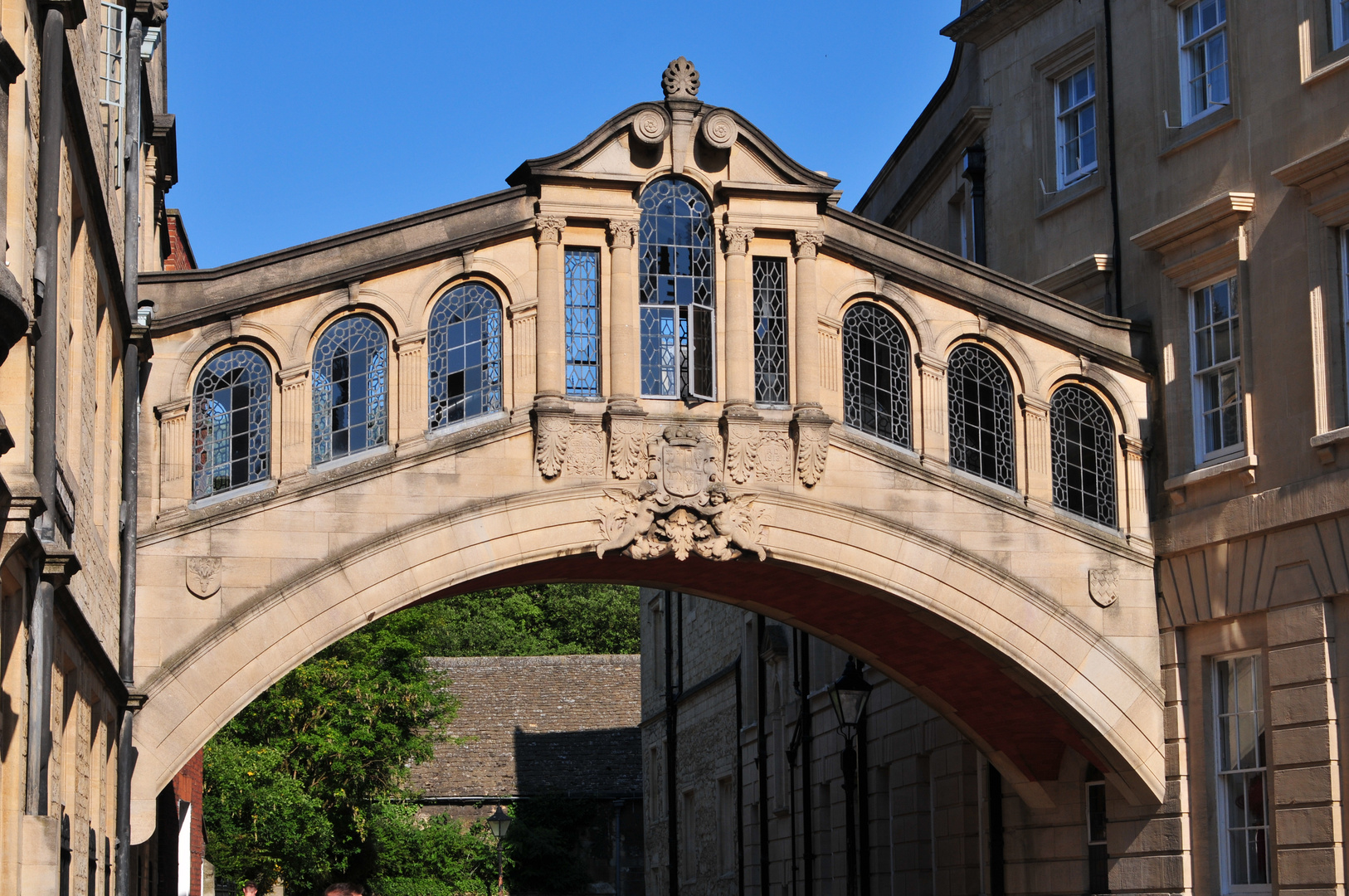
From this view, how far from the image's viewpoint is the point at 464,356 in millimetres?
17297

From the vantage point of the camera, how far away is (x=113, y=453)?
14.9 metres

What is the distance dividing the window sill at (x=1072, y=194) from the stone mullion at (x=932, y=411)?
3289 millimetres

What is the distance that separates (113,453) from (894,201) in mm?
15869

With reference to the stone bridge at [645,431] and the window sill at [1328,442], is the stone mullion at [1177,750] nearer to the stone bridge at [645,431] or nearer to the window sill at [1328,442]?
the stone bridge at [645,431]

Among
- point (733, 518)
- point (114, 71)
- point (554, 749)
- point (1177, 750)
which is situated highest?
point (114, 71)

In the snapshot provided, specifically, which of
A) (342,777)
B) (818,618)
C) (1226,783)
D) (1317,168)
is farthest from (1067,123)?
(342,777)

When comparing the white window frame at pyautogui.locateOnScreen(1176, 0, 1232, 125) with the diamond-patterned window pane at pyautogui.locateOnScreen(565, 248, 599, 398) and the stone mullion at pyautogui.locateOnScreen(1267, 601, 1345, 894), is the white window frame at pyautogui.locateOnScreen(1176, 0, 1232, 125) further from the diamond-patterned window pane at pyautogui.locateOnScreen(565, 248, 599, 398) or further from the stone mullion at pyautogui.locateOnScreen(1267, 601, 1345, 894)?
the diamond-patterned window pane at pyautogui.locateOnScreen(565, 248, 599, 398)

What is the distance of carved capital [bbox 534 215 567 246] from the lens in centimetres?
1741

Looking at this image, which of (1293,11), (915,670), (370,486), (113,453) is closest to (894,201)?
(915,670)

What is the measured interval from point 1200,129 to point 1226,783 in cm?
623

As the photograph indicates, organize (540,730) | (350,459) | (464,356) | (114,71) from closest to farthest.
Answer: (114,71), (350,459), (464,356), (540,730)

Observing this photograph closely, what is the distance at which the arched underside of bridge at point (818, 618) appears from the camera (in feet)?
52.5

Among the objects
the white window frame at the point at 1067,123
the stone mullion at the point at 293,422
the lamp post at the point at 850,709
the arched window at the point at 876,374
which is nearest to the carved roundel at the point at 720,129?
the arched window at the point at 876,374

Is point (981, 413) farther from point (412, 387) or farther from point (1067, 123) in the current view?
point (412, 387)
